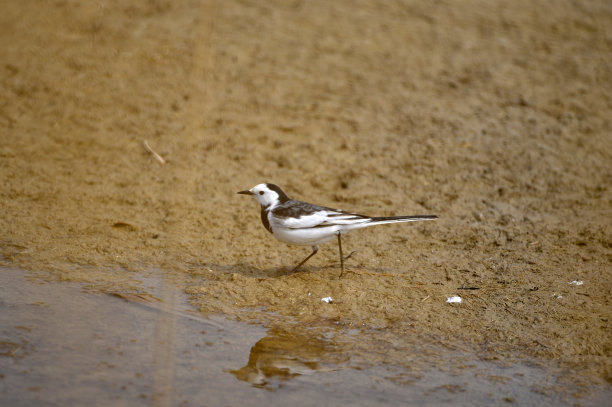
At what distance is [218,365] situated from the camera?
15.3 feet

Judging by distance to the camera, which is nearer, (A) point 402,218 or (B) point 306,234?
(A) point 402,218

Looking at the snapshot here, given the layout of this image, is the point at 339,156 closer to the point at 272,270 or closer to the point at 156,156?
the point at 156,156

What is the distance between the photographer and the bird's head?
6.33 m


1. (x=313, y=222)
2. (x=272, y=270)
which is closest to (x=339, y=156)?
(x=272, y=270)

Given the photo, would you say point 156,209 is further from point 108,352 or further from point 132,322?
point 108,352

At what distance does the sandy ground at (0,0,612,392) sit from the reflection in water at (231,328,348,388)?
21 cm

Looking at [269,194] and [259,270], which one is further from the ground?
[269,194]

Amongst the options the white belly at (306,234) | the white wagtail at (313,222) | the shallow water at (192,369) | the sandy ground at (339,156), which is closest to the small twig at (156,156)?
the sandy ground at (339,156)

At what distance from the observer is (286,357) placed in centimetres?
482

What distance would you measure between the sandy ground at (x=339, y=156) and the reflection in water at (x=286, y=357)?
0.70ft

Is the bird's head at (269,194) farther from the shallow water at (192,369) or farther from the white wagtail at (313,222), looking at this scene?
the shallow water at (192,369)

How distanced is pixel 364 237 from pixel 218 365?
2.71m

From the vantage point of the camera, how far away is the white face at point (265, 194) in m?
6.34

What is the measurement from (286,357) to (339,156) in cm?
403
